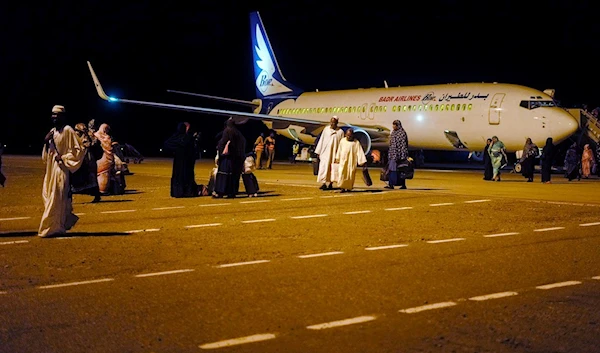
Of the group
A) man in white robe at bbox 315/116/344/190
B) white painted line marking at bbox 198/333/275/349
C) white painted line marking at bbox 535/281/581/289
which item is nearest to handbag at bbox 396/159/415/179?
man in white robe at bbox 315/116/344/190

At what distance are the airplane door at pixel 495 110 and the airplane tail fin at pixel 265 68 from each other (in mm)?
16577

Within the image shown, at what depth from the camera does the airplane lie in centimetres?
3047

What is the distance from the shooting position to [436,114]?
34.1 m

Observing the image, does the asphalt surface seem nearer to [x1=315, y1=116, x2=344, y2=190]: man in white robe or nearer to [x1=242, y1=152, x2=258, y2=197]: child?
[x1=242, y1=152, x2=258, y2=197]: child

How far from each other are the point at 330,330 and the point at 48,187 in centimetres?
648

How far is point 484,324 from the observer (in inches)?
255

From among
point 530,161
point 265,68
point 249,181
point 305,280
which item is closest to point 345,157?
point 249,181

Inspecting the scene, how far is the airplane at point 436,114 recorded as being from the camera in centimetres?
3047

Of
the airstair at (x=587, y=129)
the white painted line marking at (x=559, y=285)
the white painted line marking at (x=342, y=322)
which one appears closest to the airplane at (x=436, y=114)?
the airstair at (x=587, y=129)

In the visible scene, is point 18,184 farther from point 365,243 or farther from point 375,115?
point 375,115

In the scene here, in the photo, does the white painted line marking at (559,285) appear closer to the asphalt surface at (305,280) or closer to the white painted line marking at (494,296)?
the asphalt surface at (305,280)

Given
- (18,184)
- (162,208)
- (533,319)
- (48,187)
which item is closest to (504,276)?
(533,319)

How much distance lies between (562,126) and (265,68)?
2207cm

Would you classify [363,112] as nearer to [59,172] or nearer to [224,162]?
[224,162]
